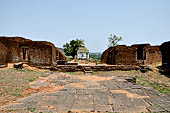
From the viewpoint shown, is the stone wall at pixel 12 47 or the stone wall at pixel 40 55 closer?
the stone wall at pixel 40 55

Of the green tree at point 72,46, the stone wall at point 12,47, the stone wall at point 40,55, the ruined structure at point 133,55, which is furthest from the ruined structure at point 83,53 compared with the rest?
the stone wall at point 40,55

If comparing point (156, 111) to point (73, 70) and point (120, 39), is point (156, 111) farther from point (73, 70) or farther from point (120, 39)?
point (120, 39)

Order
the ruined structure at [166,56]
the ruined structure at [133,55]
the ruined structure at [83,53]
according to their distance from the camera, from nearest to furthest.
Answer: the ruined structure at [166,56]
the ruined structure at [133,55]
the ruined structure at [83,53]

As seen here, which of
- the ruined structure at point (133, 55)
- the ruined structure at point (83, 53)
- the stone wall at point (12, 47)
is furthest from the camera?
the ruined structure at point (83, 53)

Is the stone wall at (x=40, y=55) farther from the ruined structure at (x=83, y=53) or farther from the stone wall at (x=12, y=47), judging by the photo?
the ruined structure at (x=83, y=53)

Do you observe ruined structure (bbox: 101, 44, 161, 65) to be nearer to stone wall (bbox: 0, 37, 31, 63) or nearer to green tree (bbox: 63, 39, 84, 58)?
stone wall (bbox: 0, 37, 31, 63)

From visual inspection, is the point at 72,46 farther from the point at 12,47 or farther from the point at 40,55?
the point at 40,55

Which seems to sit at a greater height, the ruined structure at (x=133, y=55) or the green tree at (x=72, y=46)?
the green tree at (x=72, y=46)

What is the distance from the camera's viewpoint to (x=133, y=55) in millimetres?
15852

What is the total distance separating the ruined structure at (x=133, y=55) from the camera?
15891 millimetres

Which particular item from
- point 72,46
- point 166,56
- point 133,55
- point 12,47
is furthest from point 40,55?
point 72,46

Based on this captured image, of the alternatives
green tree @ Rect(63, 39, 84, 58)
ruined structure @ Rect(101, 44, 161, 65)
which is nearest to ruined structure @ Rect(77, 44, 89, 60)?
green tree @ Rect(63, 39, 84, 58)

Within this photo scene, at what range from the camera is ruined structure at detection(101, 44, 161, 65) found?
52.1 feet

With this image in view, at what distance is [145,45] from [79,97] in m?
19.8
